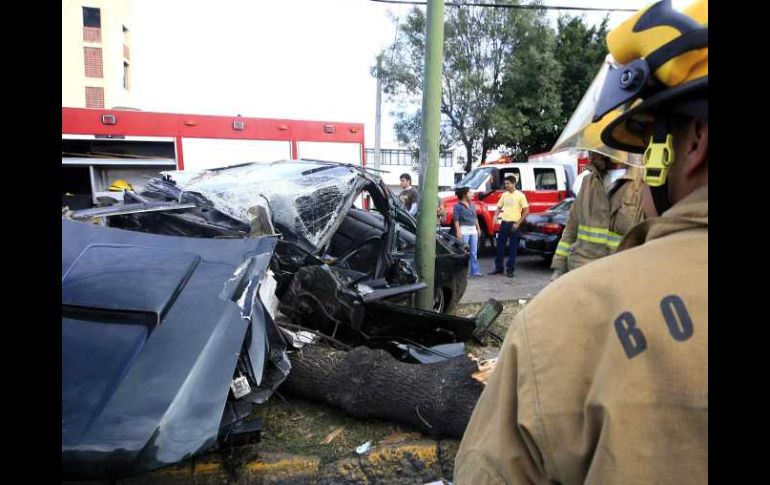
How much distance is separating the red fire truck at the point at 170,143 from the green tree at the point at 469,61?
7.89 metres

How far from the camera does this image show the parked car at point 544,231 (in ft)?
27.2

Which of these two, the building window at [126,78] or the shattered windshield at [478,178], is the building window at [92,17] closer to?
the building window at [126,78]

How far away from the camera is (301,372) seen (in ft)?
10.9

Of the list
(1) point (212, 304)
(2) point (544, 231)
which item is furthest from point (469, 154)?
(1) point (212, 304)

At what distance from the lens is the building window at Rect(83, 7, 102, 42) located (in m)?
34.6

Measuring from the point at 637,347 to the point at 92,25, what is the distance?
43411 mm

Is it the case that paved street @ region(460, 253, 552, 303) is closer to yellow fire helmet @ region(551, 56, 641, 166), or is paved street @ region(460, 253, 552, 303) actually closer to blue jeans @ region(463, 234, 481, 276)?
blue jeans @ region(463, 234, 481, 276)

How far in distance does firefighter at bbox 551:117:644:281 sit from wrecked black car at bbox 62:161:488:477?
3.22 feet

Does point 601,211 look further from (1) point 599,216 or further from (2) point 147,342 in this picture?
(2) point 147,342

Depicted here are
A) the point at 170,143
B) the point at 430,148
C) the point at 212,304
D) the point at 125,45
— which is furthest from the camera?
the point at 125,45

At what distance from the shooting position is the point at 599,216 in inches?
159

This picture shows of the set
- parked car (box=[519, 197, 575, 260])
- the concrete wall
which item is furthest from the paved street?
the concrete wall
